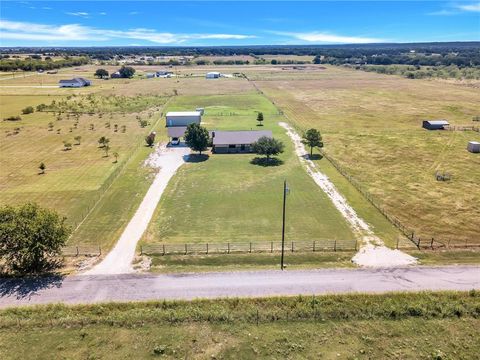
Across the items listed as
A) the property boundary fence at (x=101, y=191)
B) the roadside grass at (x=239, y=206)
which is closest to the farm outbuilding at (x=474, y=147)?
the roadside grass at (x=239, y=206)

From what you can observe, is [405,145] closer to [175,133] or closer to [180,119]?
[175,133]

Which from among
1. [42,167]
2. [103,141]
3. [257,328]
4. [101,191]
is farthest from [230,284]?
[103,141]

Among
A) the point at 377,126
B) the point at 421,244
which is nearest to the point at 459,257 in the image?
the point at 421,244

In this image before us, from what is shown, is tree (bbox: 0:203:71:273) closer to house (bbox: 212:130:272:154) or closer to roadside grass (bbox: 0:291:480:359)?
roadside grass (bbox: 0:291:480:359)

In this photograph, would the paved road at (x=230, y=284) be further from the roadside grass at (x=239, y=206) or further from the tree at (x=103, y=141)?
the tree at (x=103, y=141)

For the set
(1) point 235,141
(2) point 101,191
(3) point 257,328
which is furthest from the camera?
(1) point 235,141
